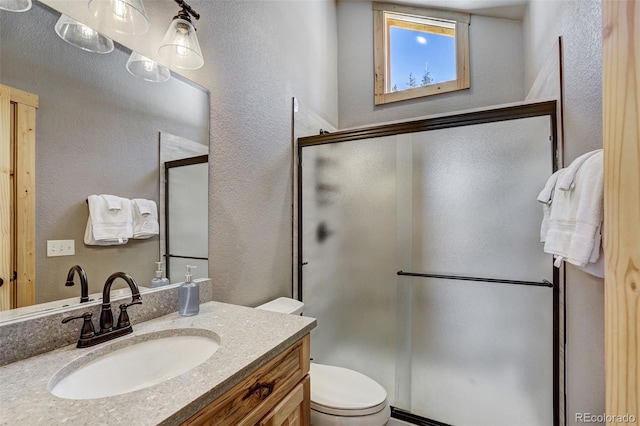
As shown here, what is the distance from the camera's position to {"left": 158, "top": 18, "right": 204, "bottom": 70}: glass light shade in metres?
1.17

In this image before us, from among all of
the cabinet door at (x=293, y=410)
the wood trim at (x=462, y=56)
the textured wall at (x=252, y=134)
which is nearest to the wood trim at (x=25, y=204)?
the textured wall at (x=252, y=134)

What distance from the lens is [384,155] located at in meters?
1.96

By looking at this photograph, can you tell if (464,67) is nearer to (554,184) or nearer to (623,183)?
(554,184)

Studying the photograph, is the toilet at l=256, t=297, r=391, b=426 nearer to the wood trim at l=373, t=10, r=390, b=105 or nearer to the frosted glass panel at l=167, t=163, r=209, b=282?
the frosted glass panel at l=167, t=163, r=209, b=282

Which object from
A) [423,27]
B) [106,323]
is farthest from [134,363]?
[423,27]

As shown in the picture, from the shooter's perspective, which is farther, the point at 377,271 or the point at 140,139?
the point at 377,271

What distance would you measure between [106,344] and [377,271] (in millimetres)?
1500

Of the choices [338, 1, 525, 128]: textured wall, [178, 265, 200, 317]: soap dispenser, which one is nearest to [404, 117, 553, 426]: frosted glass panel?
[338, 1, 525, 128]: textured wall

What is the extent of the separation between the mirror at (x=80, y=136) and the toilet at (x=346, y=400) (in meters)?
0.97

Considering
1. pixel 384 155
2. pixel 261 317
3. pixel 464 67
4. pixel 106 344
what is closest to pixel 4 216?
pixel 106 344

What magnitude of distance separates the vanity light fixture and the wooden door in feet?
1.71

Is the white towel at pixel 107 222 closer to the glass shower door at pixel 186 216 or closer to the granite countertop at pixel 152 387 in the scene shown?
the glass shower door at pixel 186 216

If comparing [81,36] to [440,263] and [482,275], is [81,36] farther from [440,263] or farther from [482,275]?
[482,275]

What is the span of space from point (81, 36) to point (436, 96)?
2.52 meters
